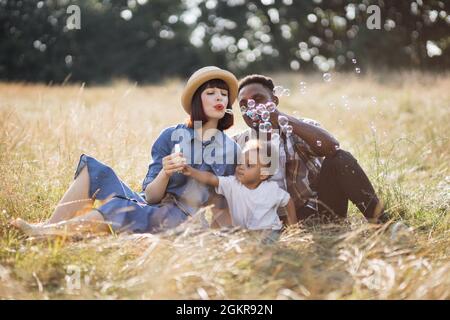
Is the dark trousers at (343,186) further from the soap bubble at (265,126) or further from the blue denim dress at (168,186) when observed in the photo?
the blue denim dress at (168,186)

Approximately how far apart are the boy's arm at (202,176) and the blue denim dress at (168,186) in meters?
0.15

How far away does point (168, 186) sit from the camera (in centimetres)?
347

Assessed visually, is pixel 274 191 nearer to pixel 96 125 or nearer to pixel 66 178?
pixel 66 178

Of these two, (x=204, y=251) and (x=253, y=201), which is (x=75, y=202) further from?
(x=253, y=201)

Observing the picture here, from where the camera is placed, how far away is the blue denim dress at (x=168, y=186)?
3236 mm

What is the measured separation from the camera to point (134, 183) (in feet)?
14.3

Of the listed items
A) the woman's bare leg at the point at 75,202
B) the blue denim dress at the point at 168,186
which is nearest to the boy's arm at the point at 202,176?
the blue denim dress at the point at 168,186

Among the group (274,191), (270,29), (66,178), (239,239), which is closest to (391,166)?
(274,191)

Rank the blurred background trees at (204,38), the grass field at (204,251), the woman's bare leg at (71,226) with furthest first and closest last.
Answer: the blurred background trees at (204,38) → the woman's bare leg at (71,226) → the grass field at (204,251)

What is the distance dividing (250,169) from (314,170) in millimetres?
659

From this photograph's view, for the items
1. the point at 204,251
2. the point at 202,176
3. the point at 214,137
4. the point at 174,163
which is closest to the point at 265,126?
the point at 214,137

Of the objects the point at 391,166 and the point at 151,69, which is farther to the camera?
the point at 151,69

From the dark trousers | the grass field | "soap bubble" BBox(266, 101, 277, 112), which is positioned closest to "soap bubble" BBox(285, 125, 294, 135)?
"soap bubble" BBox(266, 101, 277, 112)
